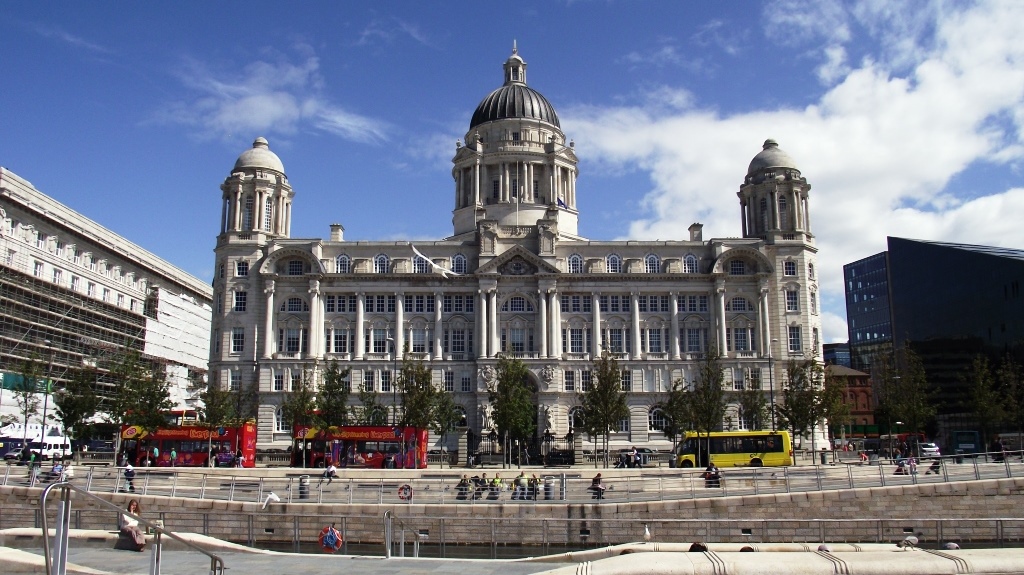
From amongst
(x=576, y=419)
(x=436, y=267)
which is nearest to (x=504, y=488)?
(x=576, y=419)

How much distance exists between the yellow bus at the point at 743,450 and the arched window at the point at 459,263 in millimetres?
35957

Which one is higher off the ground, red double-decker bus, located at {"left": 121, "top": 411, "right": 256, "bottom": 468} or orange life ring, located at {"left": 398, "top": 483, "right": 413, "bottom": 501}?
red double-decker bus, located at {"left": 121, "top": 411, "right": 256, "bottom": 468}

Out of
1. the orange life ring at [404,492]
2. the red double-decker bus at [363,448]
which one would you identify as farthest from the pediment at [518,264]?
the orange life ring at [404,492]

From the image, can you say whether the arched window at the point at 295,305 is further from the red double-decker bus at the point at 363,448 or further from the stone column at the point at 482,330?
the red double-decker bus at the point at 363,448

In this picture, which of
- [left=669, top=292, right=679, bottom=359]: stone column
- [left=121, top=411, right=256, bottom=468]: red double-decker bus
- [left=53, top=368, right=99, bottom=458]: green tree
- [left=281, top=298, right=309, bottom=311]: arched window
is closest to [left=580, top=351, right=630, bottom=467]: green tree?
[left=669, top=292, right=679, bottom=359]: stone column

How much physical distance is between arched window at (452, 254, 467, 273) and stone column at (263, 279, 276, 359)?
18192 mm

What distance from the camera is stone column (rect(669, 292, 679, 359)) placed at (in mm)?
86812

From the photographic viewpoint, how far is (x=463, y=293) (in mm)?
88188

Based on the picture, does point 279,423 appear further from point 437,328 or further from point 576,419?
point 576,419

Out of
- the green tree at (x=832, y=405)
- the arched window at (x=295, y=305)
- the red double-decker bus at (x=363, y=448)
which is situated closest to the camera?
the red double-decker bus at (x=363, y=448)

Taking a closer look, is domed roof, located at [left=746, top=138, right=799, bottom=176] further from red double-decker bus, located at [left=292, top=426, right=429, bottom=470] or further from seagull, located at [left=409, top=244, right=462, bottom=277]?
red double-decker bus, located at [left=292, top=426, right=429, bottom=470]

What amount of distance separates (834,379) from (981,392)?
37.4 ft

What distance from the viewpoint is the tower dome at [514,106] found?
106625 mm

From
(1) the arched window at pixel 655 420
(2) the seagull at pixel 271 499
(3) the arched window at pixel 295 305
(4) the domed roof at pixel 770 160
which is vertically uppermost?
(4) the domed roof at pixel 770 160
